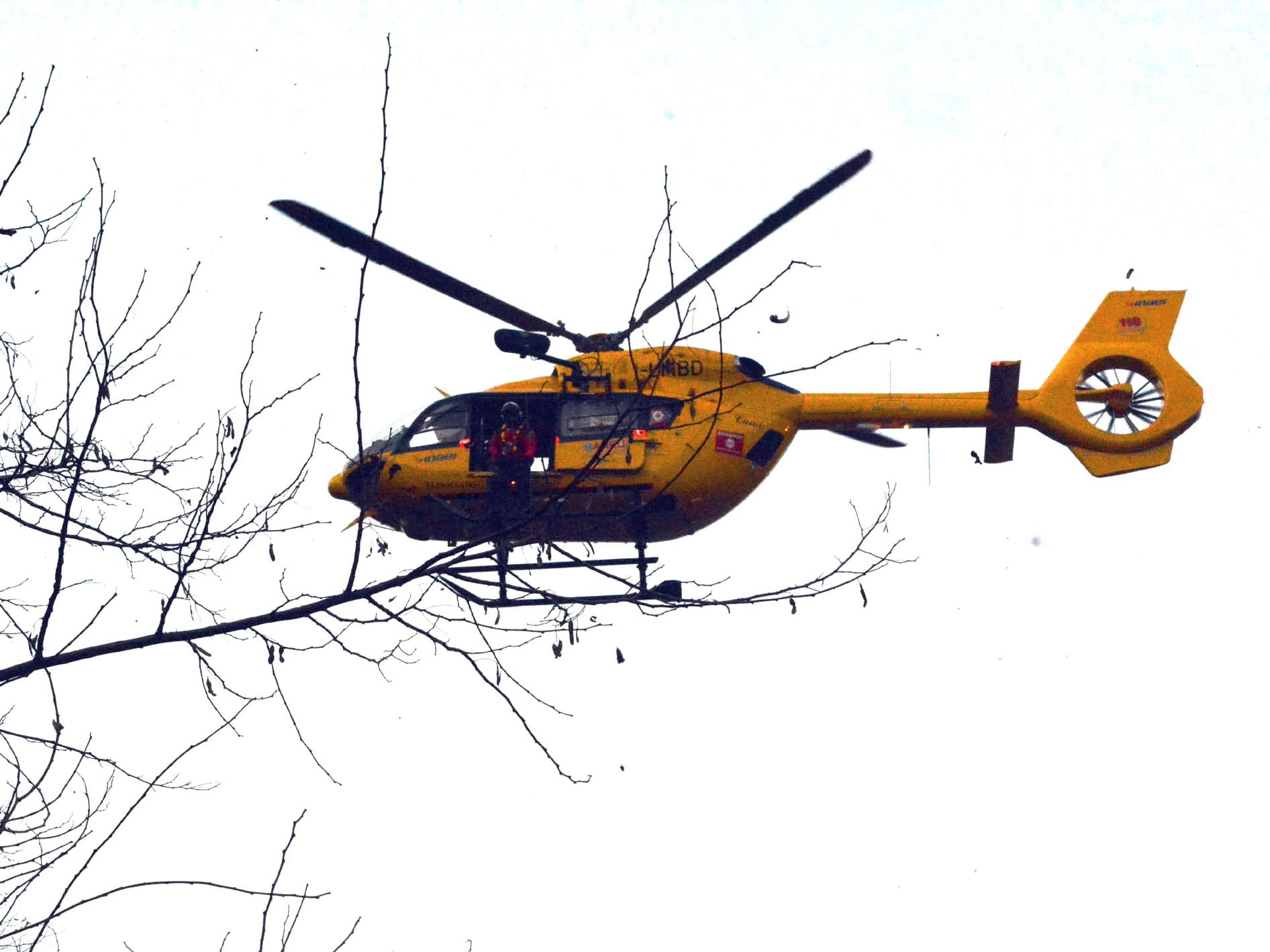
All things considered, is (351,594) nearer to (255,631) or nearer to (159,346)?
(255,631)

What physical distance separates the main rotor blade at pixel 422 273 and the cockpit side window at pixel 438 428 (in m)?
0.90

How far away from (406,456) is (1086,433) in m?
5.29

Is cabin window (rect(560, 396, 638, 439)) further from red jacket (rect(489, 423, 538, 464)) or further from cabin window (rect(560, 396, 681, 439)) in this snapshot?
red jacket (rect(489, 423, 538, 464))

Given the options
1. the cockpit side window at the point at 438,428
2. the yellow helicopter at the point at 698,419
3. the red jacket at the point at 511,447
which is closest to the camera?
the red jacket at the point at 511,447

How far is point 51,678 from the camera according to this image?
13.2ft

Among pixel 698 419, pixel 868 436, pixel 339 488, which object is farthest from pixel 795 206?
pixel 339 488

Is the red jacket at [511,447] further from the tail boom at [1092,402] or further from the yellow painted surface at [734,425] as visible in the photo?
the tail boom at [1092,402]

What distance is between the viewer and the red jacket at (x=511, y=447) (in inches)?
303

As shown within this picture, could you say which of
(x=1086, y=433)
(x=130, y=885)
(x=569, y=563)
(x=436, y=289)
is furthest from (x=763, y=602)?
(x=1086, y=433)

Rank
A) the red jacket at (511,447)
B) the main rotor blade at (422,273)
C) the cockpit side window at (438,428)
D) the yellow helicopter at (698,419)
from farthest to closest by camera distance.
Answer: the cockpit side window at (438,428) → the yellow helicopter at (698,419) → the main rotor blade at (422,273) → the red jacket at (511,447)

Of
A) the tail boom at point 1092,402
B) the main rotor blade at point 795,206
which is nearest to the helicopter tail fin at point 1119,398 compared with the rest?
the tail boom at point 1092,402

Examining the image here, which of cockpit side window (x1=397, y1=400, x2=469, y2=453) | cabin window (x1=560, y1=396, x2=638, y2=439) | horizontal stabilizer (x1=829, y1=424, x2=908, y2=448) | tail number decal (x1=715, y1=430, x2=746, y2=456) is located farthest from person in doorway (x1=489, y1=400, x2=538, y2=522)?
horizontal stabilizer (x1=829, y1=424, x2=908, y2=448)

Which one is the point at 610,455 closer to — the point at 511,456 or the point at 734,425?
the point at 734,425

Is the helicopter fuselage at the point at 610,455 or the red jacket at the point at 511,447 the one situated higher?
the helicopter fuselage at the point at 610,455
